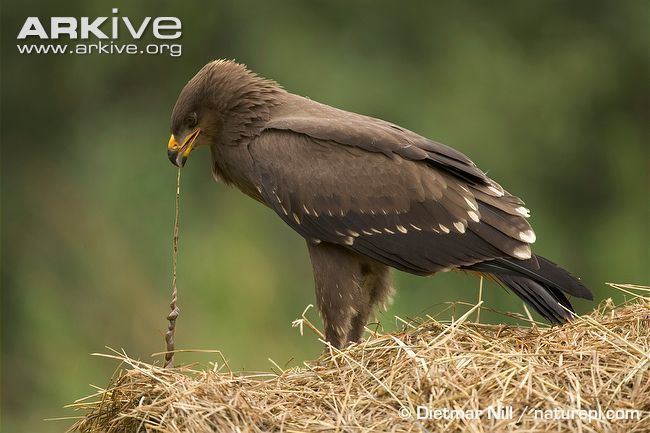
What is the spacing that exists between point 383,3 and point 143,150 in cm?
287

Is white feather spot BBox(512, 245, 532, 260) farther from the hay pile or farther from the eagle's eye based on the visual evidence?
the eagle's eye

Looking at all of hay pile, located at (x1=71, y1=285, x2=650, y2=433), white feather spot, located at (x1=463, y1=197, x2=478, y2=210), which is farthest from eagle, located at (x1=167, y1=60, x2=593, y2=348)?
hay pile, located at (x1=71, y1=285, x2=650, y2=433)

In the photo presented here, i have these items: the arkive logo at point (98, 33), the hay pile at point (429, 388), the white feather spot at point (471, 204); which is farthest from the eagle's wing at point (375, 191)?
the arkive logo at point (98, 33)

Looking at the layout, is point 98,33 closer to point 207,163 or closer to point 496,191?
point 207,163

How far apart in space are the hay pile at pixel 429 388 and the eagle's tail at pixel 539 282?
0.30m

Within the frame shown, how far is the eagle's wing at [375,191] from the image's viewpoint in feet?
16.4

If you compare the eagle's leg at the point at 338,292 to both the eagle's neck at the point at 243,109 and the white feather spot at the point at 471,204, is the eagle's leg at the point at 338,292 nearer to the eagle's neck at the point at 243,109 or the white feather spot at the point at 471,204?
the white feather spot at the point at 471,204

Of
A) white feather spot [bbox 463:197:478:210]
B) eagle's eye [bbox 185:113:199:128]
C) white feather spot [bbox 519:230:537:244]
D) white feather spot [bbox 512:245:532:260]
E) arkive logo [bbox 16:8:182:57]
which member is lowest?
white feather spot [bbox 512:245:532:260]

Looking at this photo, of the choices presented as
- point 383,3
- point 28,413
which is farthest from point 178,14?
point 28,413

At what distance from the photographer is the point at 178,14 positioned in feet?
34.6

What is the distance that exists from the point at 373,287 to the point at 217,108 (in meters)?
1.17

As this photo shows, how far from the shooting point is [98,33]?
10453 mm

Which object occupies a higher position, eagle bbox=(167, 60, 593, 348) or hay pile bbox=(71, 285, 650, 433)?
eagle bbox=(167, 60, 593, 348)

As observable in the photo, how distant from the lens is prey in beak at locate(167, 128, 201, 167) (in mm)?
5379
